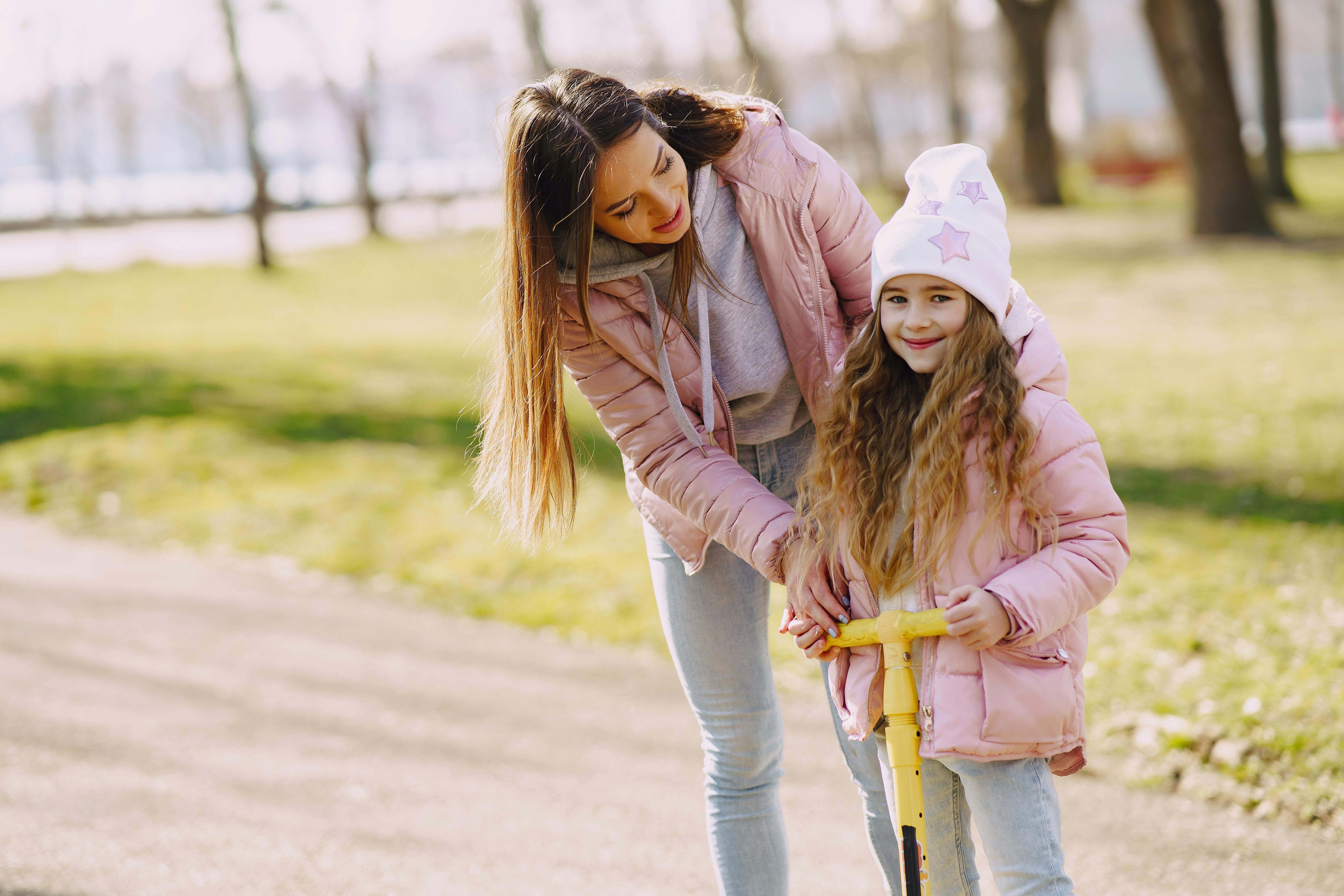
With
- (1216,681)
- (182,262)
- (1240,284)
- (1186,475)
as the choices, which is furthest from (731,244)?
(182,262)

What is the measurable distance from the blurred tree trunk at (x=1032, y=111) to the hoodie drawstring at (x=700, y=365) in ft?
62.5

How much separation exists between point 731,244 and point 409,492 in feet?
16.5

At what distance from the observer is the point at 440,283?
18312 millimetres

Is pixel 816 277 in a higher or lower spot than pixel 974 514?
higher

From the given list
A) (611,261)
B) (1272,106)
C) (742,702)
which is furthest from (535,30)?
(742,702)

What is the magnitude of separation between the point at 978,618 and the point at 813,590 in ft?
0.99

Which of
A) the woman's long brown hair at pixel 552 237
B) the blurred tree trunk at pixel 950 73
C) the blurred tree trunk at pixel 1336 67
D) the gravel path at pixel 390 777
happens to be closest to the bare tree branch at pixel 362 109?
the blurred tree trunk at pixel 950 73

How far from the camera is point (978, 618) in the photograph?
186 cm

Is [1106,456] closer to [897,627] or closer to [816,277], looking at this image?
[816,277]

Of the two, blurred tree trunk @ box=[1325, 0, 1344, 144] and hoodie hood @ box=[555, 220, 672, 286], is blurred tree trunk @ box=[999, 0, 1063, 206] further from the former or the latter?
hoodie hood @ box=[555, 220, 672, 286]

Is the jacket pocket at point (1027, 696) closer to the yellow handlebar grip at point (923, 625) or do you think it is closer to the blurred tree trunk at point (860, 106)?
the yellow handlebar grip at point (923, 625)

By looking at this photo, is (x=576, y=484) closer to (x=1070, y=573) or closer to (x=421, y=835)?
(x=1070, y=573)

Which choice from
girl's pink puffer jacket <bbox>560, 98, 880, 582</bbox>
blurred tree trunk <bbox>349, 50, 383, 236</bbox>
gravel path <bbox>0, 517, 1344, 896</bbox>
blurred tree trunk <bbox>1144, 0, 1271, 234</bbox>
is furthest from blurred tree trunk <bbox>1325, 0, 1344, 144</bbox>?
girl's pink puffer jacket <bbox>560, 98, 880, 582</bbox>

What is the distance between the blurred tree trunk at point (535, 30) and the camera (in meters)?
21.9
